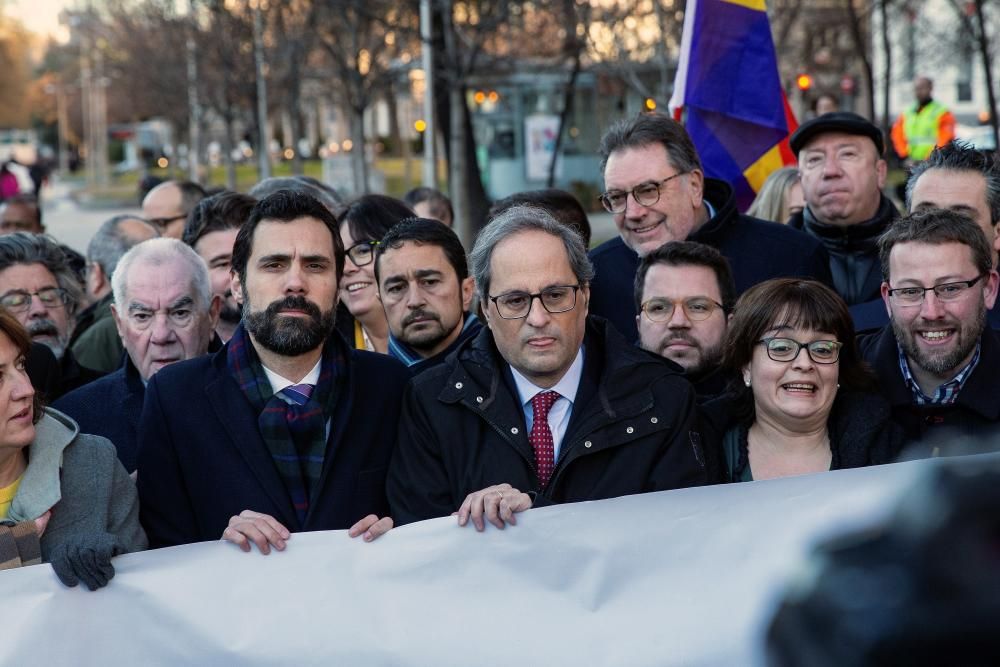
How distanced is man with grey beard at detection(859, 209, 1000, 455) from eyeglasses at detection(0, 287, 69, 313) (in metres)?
3.61

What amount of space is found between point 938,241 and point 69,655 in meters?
3.08

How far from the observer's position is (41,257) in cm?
634

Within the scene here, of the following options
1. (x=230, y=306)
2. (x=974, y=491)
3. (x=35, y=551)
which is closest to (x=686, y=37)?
(x=230, y=306)

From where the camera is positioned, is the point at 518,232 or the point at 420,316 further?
the point at 420,316

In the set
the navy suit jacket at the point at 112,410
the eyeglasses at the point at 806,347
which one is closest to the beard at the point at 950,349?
the eyeglasses at the point at 806,347

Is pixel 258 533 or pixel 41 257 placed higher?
pixel 41 257

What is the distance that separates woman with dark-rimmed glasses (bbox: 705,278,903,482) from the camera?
14.5 feet

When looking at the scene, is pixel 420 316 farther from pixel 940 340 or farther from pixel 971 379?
pixel 971 379

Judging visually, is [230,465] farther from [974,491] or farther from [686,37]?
[686,37]

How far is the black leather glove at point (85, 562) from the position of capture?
3.80m

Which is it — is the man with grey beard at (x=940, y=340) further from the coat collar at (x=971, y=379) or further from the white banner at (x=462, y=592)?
the white banner at (x=462, y=592)

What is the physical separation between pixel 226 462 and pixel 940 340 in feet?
7.85

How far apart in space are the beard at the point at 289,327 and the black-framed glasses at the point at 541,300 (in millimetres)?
605

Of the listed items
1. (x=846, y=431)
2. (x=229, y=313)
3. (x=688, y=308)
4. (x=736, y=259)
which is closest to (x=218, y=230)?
(x=229, y=313)
